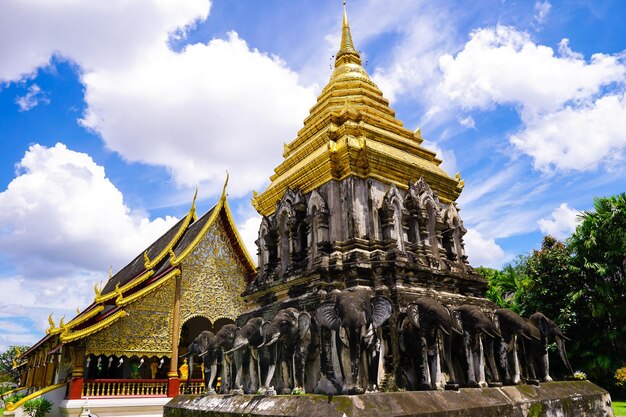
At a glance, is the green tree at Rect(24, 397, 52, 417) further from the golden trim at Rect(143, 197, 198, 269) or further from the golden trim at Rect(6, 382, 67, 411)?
the golden trim at Rect(143, 197, 198, 269)

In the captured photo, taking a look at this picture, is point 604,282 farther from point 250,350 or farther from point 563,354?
point 250,350

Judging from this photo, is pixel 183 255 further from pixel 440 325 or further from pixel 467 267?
pixel 440 325

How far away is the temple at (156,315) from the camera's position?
1177 cm

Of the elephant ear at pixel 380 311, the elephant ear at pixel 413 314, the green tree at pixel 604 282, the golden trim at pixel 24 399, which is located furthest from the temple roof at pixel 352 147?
the green tree at pixel 604 282

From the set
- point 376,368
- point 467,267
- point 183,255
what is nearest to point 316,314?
point 376,368

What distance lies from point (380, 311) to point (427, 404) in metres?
1.24

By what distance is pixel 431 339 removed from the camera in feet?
20.4

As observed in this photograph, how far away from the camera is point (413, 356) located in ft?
21.1

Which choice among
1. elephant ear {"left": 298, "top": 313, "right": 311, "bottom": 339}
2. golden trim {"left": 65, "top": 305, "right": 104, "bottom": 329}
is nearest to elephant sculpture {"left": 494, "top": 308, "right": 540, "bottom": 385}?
elephant ear {"left": 298, "top": 313, "right": 311, "bottom": 339}

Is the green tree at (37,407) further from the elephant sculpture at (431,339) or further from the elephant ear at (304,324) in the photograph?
the elephant sculpture at (431,339)

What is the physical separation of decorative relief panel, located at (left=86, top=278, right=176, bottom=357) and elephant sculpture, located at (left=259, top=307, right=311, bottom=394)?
23.3 feet

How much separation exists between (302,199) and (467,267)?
137 inches

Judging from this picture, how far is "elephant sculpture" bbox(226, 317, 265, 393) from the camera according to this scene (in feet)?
22.5

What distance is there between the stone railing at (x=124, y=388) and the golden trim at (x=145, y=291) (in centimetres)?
201
